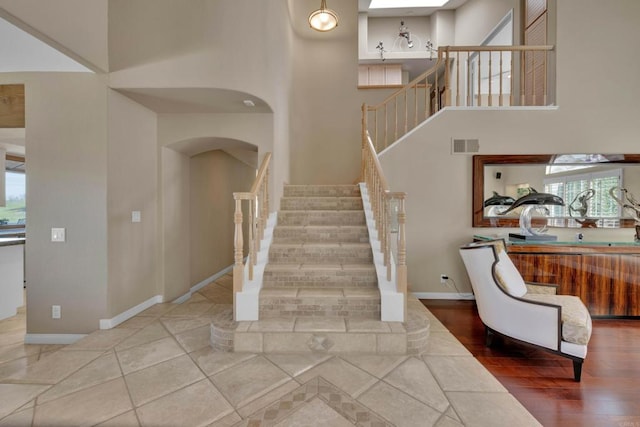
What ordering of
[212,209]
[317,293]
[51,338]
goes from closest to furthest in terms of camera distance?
[317,293]
[51,338]
[212,209]

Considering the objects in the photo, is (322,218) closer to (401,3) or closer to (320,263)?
(320,263)

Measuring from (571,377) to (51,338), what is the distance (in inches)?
192

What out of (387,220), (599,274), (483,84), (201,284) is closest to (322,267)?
(387,220)

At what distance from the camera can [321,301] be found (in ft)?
8.54

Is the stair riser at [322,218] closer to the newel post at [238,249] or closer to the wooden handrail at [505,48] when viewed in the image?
the newel post at [238,249]

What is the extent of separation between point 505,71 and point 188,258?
6.65m

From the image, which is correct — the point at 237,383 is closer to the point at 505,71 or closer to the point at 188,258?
the point at 188,258

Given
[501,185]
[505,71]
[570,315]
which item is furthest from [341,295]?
[505,71]

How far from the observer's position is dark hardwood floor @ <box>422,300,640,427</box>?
6.08ft

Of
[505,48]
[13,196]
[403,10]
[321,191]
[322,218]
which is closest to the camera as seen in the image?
[322,218]

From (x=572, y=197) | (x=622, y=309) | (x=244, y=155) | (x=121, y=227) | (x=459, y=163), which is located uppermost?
(x=244, y=155)

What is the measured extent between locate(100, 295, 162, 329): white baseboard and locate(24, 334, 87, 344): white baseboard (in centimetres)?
29

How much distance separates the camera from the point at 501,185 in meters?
4.12

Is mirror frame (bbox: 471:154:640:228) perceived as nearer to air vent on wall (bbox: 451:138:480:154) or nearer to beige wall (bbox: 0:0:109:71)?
air vent on wall (bbox: 451:138:480:154)
